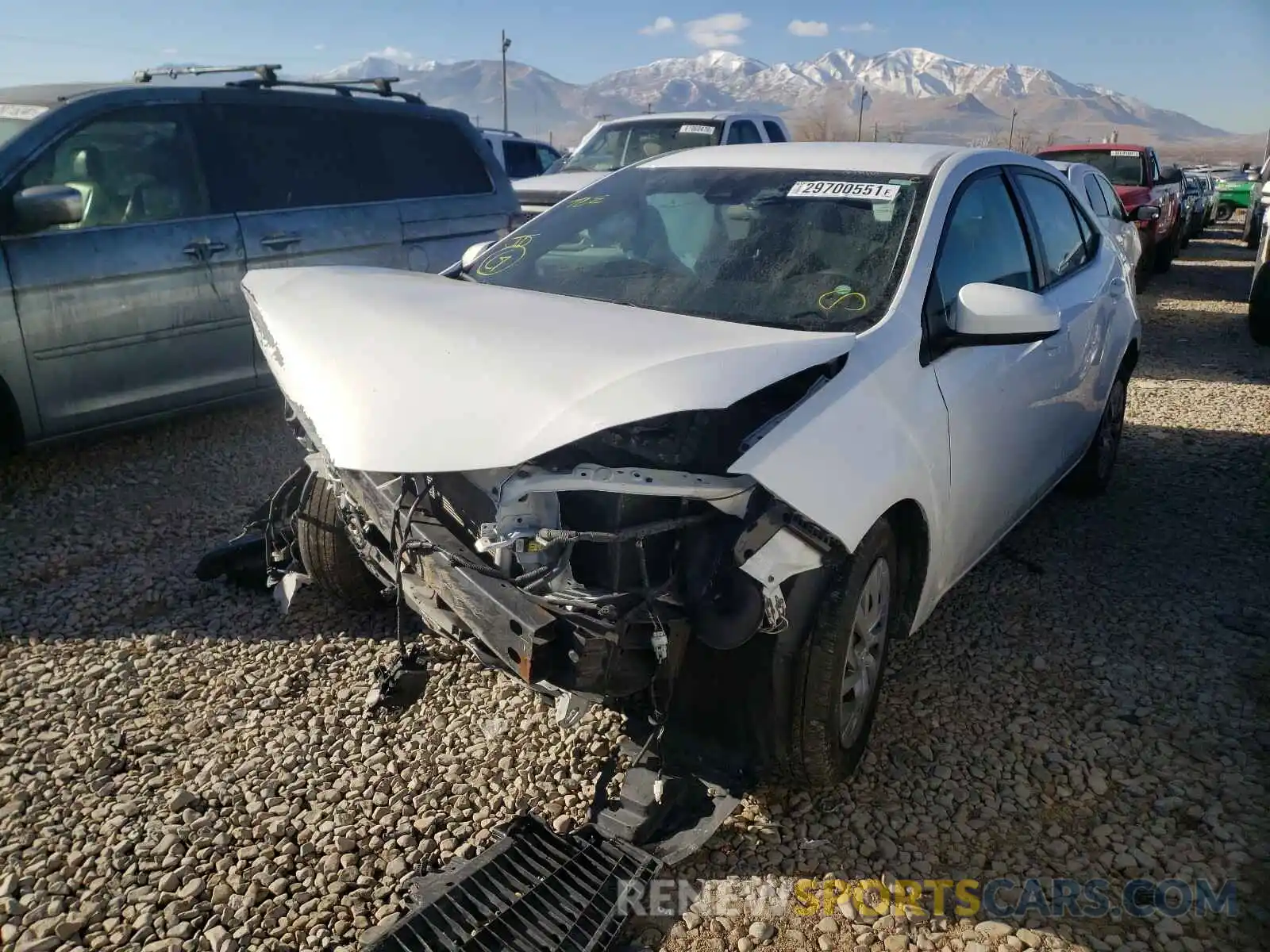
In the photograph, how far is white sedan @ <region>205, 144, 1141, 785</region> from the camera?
2.17 m

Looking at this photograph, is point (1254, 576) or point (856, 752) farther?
point (1254, 576)

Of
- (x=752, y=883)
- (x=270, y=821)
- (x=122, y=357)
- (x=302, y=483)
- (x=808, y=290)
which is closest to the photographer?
(x=752, y=883)

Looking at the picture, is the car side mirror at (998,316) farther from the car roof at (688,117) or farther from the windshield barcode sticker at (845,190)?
the car roof at (688,117)

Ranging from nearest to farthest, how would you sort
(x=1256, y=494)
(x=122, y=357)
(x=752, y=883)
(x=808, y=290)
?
1. (x=752, y=883)
2. (x=808, y=290)
3. (x=122, y=357)
4. (x=1256, y=494)

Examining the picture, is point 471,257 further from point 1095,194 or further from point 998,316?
point 1095,194

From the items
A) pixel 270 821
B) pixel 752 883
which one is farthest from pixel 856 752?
pixel 270 821

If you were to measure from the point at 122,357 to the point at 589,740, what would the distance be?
350 centimetres

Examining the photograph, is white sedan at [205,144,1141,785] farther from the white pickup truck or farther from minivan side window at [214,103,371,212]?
the white pickup truck

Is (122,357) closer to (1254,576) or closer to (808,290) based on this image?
(808,290)

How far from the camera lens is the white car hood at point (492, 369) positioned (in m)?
2.09

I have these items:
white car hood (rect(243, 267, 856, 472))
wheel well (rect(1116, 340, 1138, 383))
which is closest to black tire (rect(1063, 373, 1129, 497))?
wheel well (rect(1116, 340, 1138, 383))

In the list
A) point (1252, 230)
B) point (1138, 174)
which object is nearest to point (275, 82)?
point (1138, 174)

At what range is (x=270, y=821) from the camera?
268 cm

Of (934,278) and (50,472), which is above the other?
(934,278)
